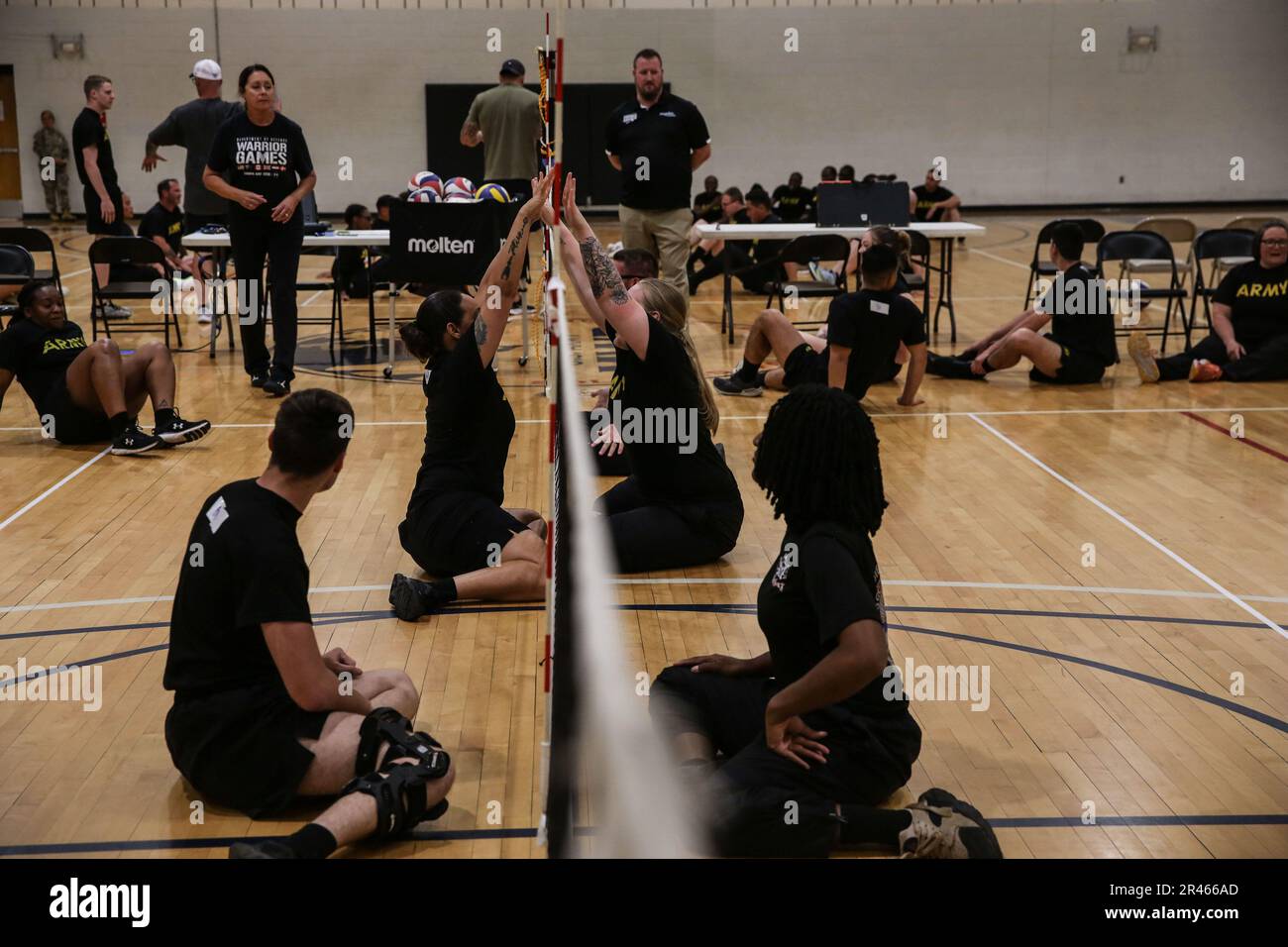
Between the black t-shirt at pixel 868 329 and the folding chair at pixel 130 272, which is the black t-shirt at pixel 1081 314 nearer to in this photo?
the black t-shirt at pixel 868 329

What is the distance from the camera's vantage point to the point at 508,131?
35.4 feet

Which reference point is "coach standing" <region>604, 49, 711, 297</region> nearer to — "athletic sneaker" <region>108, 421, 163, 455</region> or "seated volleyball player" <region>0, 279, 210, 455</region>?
"seated volleyball player" <region>0, 279, 210, 455</region>

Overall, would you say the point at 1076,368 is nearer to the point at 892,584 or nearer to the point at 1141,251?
the point at 1141,251

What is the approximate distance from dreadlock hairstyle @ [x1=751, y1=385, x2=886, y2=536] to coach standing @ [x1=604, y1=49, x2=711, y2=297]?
659 centimetres

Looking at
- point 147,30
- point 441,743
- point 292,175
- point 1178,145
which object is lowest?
point 441,743

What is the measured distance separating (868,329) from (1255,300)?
10.9 feet

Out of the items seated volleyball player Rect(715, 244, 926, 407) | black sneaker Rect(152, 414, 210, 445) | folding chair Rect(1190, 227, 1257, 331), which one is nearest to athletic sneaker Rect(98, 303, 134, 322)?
black sneaker Rect(152, 414, 210, 445)

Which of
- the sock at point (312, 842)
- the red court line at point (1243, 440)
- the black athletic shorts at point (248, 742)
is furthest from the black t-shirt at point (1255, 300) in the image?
the sock at point (312, 842)

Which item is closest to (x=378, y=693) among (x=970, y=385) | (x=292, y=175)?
(x=292, y=175)

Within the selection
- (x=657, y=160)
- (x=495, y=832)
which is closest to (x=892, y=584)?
(x=495, y=832)

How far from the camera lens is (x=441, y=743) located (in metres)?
A: 3.76
